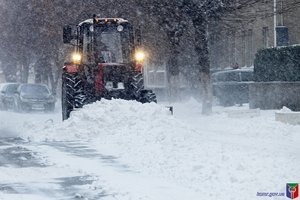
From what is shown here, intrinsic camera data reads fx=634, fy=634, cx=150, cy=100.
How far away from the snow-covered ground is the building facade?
9123mm

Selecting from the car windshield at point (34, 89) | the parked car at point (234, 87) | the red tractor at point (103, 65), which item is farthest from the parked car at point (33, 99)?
the red tractor at point (103, 65)

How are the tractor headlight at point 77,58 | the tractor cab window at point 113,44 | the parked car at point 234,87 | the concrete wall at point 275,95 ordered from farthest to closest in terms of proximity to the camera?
the parked car at point 234,87, the concrete wall at point 275,95, the tractor headlight at point 77,58, the tractor cab window at point 113,44

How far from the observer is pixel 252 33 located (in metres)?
34.2

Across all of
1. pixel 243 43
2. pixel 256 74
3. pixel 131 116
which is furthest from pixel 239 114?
pixel 243 43

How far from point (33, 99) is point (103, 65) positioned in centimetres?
1192

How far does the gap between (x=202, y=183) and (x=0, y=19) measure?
131 feet

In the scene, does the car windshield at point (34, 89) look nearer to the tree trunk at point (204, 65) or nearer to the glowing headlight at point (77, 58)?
the tree trunk at point (204, 65)

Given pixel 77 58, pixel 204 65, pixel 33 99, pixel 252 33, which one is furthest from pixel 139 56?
pixel 252 33

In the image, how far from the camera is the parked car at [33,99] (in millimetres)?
28344

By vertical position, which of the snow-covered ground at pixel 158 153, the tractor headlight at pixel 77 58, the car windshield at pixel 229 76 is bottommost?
the snow-covered ground at pixel 158 153

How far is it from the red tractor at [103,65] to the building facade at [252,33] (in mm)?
7329

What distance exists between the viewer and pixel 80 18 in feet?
103

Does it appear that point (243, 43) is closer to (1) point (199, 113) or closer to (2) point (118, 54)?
(1) point (199, 113)

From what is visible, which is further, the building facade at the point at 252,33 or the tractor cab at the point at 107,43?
the building facade at the point at 252,33
